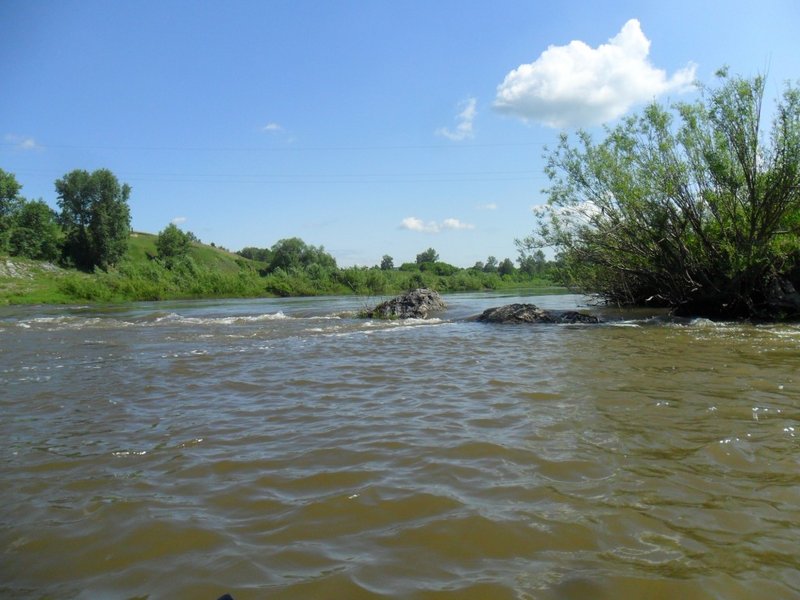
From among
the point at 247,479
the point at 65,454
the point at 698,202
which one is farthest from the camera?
the point at 698,202

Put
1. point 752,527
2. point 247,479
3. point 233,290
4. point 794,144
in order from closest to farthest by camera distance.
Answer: point 752,527
point 247,479
point 794,144
point 233,290

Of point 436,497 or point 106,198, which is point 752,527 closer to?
point 436,497

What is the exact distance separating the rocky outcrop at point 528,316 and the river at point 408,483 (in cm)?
837

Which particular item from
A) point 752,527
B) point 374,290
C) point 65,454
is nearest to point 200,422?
point 65,454

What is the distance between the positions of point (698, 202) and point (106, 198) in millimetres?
74899

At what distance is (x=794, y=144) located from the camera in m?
14.0

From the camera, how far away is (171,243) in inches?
3036

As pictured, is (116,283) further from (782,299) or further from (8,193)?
(782,299)

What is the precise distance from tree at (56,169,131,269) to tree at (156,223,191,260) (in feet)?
22.4

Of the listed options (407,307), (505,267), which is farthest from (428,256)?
(407,307)

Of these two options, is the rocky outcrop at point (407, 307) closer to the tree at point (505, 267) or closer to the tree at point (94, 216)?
the tree at point (94, 216)

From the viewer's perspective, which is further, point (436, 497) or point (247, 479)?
point (247, 479)

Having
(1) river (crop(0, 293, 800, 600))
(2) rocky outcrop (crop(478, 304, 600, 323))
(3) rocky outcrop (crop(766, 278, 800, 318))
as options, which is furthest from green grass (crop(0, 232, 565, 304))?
(1) river (crop(0, 293, 800, 600))

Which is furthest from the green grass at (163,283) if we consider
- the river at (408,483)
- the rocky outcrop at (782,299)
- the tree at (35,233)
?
the river at (408,483)
